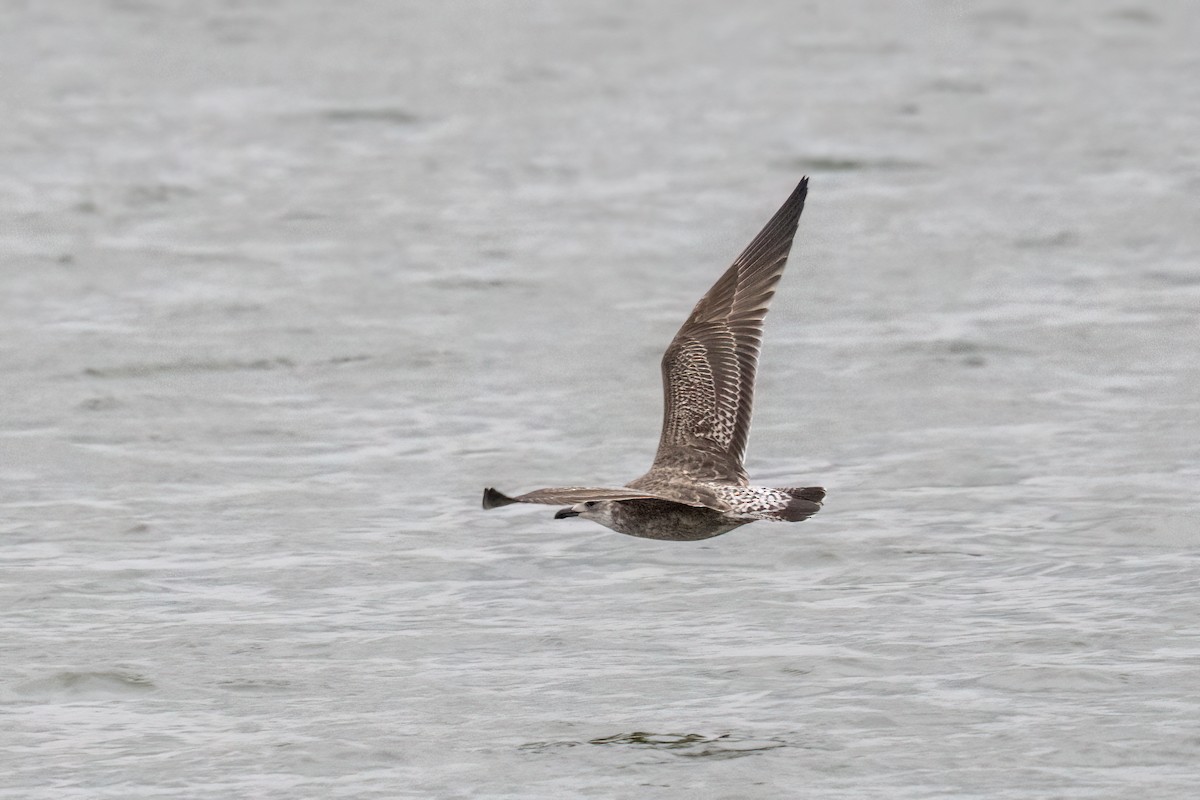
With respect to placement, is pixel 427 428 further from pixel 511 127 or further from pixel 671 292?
pixel 511 127

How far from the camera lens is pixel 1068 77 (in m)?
26.6

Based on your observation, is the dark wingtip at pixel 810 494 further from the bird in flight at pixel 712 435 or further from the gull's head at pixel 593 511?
the gull's head at pixel 593 511

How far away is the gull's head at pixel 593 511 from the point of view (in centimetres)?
1044

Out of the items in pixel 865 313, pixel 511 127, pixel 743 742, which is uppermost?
pixel 511 127

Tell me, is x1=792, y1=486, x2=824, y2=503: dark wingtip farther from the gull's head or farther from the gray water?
the gray water

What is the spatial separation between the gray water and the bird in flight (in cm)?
89

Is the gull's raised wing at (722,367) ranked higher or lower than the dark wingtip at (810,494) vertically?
higher

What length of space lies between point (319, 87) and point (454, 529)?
13494mm

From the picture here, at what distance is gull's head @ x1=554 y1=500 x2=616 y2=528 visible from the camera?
411 inches

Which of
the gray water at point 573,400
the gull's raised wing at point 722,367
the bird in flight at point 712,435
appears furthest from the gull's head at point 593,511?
the gray water at point 573,400

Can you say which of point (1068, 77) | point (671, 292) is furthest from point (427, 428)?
point (1068, 77)

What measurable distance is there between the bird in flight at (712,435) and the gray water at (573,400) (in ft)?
2.93

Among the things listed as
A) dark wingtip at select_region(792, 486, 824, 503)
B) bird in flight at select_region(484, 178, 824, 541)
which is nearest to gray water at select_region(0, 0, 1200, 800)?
bird in flight at select_region(484, 178, 824, 541)

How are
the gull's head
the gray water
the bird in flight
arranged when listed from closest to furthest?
1. the gull's head
2. the bird in flight
3. the gray water
